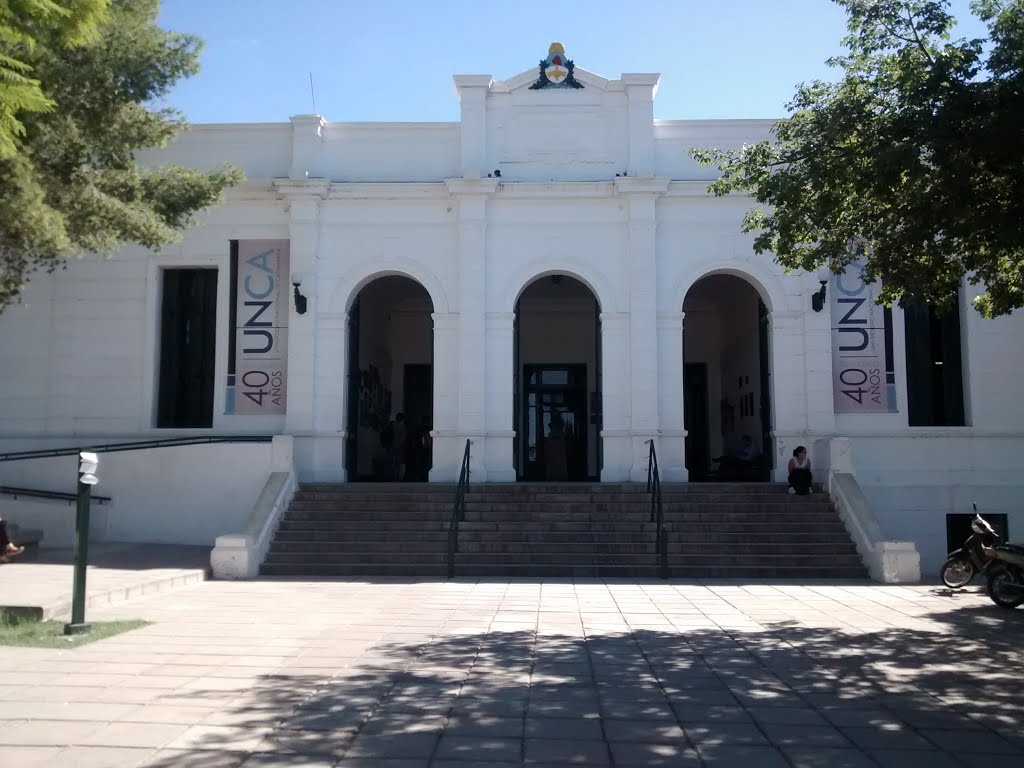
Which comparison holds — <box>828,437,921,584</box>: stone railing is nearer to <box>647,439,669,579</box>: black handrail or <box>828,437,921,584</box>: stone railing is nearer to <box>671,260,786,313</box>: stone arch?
<box>647,439,669,579</box>: black handrail

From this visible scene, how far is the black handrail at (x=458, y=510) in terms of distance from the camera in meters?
12.5

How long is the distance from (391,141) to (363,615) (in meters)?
10.3

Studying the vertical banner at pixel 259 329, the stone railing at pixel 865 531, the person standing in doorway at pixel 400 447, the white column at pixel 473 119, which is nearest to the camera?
the stone railing at pixel 865 531

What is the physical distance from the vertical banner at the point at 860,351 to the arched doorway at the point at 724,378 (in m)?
1.33

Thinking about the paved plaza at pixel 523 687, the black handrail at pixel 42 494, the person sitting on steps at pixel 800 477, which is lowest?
the paved plaza at pixel 523 687

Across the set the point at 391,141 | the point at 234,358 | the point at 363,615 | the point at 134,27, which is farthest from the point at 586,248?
the point at 363,615

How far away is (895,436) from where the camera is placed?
625 inches

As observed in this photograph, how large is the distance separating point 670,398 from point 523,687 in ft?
34.0

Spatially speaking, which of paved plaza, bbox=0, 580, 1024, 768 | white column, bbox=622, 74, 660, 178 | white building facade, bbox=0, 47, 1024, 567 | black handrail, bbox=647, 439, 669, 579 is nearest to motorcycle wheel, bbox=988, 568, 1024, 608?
paved plaza, bbox=0, 580, 1024, 768

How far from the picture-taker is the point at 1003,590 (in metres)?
10.0

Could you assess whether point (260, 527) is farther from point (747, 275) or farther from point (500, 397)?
point (747, 275)

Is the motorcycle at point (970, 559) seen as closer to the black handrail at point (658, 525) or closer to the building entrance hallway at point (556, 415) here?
the black handrail at point (658, 525)

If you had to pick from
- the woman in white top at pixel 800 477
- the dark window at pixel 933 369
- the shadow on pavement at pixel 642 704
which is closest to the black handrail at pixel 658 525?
the woman in white top at pixel 800 477

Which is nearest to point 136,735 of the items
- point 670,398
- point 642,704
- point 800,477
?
point 642,704
